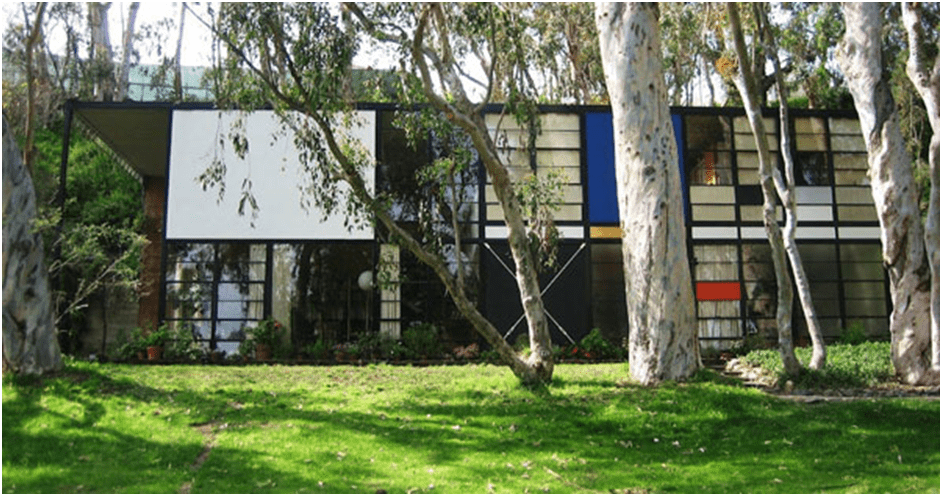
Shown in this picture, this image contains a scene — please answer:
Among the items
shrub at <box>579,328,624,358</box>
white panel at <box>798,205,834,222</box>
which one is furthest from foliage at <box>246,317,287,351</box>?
white panel at <box>798,205,834,222</box>

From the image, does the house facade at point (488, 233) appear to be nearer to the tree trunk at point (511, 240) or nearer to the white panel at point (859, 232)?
the white panel at point (859, 232)

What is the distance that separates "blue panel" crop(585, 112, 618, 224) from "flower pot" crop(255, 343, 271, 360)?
7.33 metres

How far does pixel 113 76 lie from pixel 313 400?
2007 cm

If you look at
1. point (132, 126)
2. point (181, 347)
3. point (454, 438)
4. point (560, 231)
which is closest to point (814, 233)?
point (560, 231)

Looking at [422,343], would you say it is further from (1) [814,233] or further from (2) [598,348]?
(1) [814,233]

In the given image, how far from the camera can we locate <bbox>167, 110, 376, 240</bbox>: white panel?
664 inches

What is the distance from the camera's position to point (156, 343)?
51.7 ft

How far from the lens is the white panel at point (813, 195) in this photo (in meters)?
18.3

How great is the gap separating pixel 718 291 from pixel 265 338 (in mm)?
9789

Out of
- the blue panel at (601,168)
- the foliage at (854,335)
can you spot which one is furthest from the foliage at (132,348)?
the foliage at (854,335)

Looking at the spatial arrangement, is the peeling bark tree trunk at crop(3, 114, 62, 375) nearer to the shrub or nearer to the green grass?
the green grass

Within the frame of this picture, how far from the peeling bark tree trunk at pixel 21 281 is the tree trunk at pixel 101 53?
17.1m

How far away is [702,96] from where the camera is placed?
1135 inches

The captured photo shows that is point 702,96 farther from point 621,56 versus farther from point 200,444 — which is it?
point 200,444
